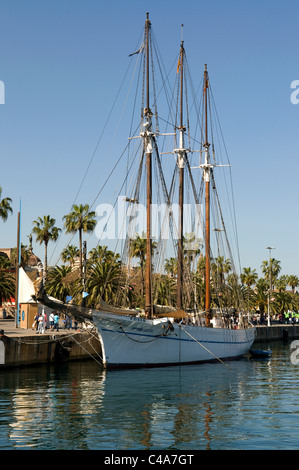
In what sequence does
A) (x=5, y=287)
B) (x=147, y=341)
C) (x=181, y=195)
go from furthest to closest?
1. (x=5, y=287)
2. (x=181, y=195)
3. (x=147, y=341)

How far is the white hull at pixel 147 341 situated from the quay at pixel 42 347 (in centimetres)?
339

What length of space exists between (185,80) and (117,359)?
2824cm

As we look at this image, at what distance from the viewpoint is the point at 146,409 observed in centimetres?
2525

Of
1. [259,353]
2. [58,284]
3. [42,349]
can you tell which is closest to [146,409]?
[42,349]

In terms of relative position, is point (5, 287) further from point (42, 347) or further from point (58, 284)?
point (42, 347)

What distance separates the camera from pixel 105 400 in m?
27.7

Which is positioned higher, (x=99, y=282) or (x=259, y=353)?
(x=99, y=282)

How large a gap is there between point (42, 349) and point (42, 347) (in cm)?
14

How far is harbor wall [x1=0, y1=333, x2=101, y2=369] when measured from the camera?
38.6 m

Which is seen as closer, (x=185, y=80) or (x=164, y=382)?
(x=164, y=382)

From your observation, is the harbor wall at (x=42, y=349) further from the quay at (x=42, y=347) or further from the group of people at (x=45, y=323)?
the group of people at (x=45, y=323)

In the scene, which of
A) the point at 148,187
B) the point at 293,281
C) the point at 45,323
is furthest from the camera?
the point at 293,281

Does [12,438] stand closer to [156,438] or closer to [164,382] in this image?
[156,438]

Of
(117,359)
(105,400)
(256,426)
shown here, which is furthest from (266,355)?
(256,426)
